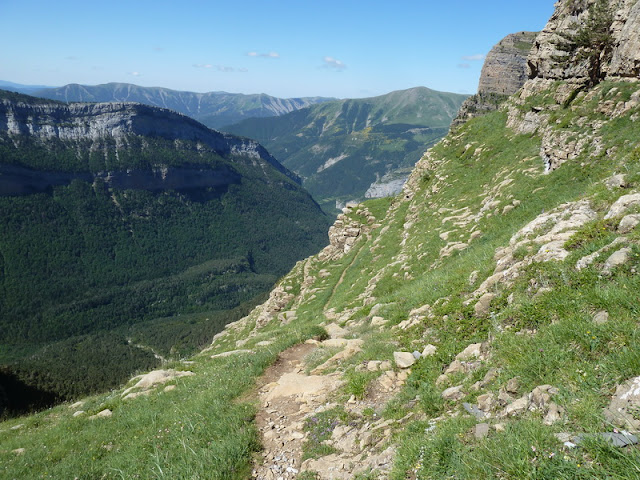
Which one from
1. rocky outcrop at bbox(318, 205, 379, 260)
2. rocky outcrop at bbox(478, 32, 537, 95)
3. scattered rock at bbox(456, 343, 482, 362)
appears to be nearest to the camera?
scattered rock at bbox(456, 343, 482, 362)

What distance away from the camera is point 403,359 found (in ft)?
35.0

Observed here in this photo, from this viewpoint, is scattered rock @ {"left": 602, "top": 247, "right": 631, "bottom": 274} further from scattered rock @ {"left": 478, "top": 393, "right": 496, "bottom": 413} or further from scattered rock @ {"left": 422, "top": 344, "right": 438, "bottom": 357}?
scattered rock @ {"left": 422, "top": 344, "right": 438, "bottom": 357}

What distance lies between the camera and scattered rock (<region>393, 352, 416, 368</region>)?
1045cm

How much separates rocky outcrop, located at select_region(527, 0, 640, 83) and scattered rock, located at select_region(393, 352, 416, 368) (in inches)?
1125

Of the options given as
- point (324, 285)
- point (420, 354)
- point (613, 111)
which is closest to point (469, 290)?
point (420, 354)

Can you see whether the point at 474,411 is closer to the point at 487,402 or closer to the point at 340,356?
the point at 487,402

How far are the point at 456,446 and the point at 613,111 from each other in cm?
2946

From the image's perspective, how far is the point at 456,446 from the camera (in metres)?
5.80

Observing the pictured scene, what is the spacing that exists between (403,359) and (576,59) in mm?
37198

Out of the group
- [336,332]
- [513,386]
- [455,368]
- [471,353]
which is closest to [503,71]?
[336,332]

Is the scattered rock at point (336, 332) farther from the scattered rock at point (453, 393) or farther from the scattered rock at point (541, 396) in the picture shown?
the scattered rock at point (541, 396)

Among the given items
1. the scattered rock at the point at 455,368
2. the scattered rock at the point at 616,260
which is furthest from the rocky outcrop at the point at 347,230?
the scattered rock at the point at 616,260

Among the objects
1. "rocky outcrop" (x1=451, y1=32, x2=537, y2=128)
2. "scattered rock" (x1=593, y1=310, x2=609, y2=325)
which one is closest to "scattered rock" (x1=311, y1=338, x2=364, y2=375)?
"scattered rock" (x1=593, y1=310, x2=609, y2=325)

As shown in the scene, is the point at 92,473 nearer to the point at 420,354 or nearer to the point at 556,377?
the point at 420,354
